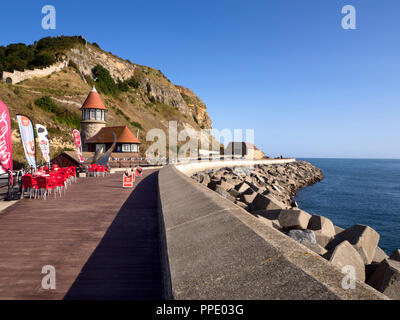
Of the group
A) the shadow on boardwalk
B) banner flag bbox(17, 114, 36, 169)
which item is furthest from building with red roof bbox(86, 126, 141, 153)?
the shadow on boardwalk

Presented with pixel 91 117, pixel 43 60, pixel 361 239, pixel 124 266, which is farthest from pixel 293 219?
pixel 43 60

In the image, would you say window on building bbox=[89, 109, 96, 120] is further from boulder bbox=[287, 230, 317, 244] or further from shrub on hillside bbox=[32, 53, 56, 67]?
boulder bbox=[287, 230, 317, 244]

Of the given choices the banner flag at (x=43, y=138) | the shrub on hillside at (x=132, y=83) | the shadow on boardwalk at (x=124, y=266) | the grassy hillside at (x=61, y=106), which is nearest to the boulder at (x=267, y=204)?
the shadow on boardwalk at (x=124, y=266)

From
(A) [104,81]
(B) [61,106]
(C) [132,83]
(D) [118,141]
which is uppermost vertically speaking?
(C) [132,83]

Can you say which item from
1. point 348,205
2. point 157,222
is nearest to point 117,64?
point 348,205

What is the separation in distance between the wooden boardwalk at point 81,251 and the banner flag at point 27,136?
344cm

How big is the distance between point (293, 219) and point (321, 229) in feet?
2.55

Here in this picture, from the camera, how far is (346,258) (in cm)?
468

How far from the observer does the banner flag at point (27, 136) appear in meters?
11.1

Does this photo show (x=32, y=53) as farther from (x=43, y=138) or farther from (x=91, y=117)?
(x=43, y=138)

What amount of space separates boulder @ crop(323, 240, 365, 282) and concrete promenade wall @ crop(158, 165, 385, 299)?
216cm

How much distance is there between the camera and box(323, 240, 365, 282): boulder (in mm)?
4539

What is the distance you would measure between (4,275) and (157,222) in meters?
3.55

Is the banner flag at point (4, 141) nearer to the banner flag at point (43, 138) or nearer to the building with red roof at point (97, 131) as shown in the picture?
the banner flag at point (43, 138)
